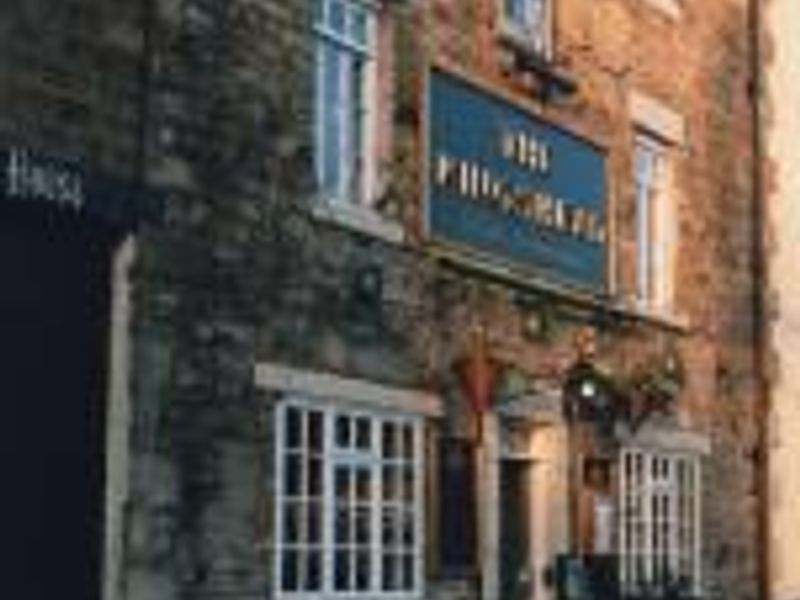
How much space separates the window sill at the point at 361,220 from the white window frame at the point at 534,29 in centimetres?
304

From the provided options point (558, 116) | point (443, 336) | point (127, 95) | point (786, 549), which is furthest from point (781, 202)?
point (127, 95)

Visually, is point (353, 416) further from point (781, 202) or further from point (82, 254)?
point (781, 202)

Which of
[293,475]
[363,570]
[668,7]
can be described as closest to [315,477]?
[293,475]

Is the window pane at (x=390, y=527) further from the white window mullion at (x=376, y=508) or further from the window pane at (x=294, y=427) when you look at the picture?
the window pane at (x=294, y=427)

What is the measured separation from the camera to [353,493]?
52.0 ft

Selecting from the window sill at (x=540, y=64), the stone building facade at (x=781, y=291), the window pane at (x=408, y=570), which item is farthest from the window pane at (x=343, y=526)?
the stone building facade at (x=781, y=291)

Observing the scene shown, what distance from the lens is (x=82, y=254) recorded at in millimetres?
13250

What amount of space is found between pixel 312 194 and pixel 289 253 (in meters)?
0.56

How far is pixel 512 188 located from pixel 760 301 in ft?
20.6

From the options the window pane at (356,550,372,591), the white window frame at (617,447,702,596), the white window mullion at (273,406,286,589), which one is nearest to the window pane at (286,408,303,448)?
the white window mullion at (273,406,286,589)

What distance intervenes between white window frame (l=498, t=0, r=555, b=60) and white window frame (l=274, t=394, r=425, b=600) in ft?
13.2

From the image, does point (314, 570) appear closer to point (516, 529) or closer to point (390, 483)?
point (390, 483)

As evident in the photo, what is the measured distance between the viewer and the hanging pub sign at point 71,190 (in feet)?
40.8

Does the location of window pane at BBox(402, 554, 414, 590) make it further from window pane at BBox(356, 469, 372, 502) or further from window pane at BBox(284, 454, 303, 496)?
window pane at BBox(284, 454, 303, 496)
